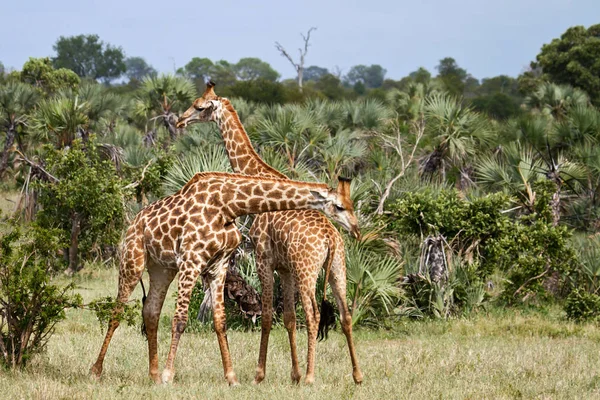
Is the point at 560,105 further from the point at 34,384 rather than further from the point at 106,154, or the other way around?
the point at 34,384

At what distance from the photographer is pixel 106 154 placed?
62.3ft

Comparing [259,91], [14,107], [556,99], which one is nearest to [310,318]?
[14,107]

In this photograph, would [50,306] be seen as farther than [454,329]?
No

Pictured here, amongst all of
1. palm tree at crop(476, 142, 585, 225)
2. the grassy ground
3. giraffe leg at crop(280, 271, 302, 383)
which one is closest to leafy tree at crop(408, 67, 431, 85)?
palm tree at crop(476, 142, 585, 225)

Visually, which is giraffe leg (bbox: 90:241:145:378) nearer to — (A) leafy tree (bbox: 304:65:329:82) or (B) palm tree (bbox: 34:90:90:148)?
(B) palm tree (bbox: 34:90:90:148)

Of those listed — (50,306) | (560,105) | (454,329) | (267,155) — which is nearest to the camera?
(50,306)

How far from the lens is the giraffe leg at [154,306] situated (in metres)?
7.89

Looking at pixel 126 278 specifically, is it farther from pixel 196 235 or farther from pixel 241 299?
pixel 241 299

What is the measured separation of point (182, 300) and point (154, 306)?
551 mm

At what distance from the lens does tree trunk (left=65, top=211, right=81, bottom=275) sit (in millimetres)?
16422

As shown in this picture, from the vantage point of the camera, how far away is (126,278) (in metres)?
7.97

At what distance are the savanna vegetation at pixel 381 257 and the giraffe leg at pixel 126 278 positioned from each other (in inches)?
4.2

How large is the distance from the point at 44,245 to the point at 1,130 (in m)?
18.7

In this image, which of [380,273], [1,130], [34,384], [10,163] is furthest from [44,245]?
[10,163]
